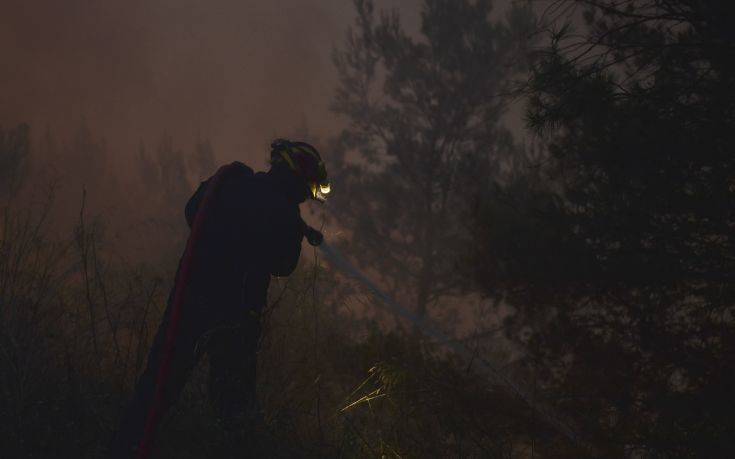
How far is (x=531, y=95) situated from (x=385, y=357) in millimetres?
1840

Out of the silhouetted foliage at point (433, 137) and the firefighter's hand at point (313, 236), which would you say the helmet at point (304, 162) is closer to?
the firefighter's hand at point (313, 236)

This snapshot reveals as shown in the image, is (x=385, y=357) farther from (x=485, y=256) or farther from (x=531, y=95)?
(x=531, y=95)

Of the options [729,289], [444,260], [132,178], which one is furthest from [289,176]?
[132,178]

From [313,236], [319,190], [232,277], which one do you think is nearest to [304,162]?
[319,190]

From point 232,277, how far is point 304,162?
0.73m

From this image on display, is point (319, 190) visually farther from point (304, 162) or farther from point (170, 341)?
point (170, 341)

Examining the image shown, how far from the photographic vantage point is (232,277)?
80.0 inches

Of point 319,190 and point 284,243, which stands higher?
point 319,190

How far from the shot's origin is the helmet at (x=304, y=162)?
2340 millimetres

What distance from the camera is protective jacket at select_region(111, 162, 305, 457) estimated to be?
1.89 metres

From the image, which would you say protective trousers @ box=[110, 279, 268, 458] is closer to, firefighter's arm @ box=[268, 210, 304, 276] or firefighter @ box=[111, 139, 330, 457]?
firefighter @ box=[111, 139, 330, 457]

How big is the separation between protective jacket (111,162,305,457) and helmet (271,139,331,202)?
0.58ft

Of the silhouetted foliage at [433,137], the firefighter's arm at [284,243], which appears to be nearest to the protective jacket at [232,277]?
the firefighter's arm at [284,243]

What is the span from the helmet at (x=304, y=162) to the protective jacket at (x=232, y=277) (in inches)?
6.9
